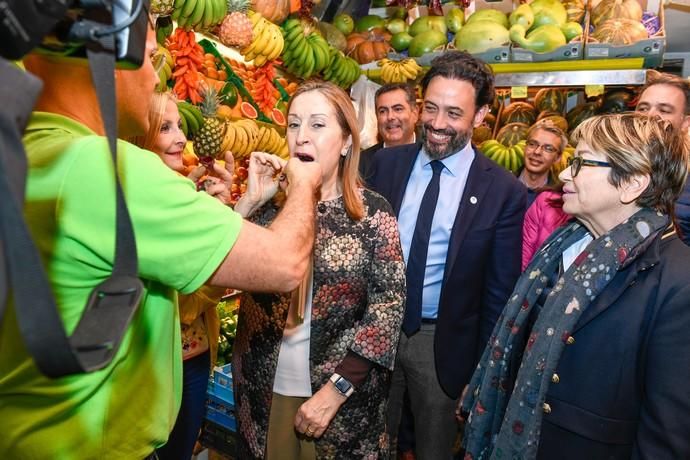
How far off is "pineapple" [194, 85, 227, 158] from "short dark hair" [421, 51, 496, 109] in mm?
1385

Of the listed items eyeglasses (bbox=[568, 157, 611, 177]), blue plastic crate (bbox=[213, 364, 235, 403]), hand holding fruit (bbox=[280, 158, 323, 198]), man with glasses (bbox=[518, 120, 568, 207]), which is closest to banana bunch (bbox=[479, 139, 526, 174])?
man with glasses (bbox=[518, 120, 568, 207])

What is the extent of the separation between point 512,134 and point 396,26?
1836 mm

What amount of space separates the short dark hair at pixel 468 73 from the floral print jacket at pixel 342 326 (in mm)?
1080

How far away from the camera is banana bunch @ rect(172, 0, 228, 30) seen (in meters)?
2.97

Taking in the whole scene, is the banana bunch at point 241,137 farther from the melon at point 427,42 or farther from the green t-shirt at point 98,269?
the green t-shirt at point 98,269

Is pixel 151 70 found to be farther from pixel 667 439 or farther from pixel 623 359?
pixel 667 439

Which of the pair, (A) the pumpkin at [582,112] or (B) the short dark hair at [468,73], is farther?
(A) the pumpkin at [582,112]

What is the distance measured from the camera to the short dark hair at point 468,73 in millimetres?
2521

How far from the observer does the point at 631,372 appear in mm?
1509

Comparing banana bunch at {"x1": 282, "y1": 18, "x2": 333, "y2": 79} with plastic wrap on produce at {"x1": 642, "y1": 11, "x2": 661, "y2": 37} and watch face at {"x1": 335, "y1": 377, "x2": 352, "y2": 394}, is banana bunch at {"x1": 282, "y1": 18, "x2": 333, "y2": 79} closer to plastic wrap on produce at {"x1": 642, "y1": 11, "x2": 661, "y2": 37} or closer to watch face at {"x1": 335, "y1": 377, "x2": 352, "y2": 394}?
plastic wrap on produce at {"x1": 642, "y1": 11, "x2": 661, "y2": 37}

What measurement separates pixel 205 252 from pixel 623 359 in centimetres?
135

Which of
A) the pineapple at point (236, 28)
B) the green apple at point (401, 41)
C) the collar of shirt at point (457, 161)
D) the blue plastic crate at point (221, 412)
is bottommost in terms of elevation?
the blue plastic crate at point (221, 412)

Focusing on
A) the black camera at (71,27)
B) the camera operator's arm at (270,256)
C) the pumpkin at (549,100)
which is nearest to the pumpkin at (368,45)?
the pumpkin at (549,100)

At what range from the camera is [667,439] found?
1.42 metres
